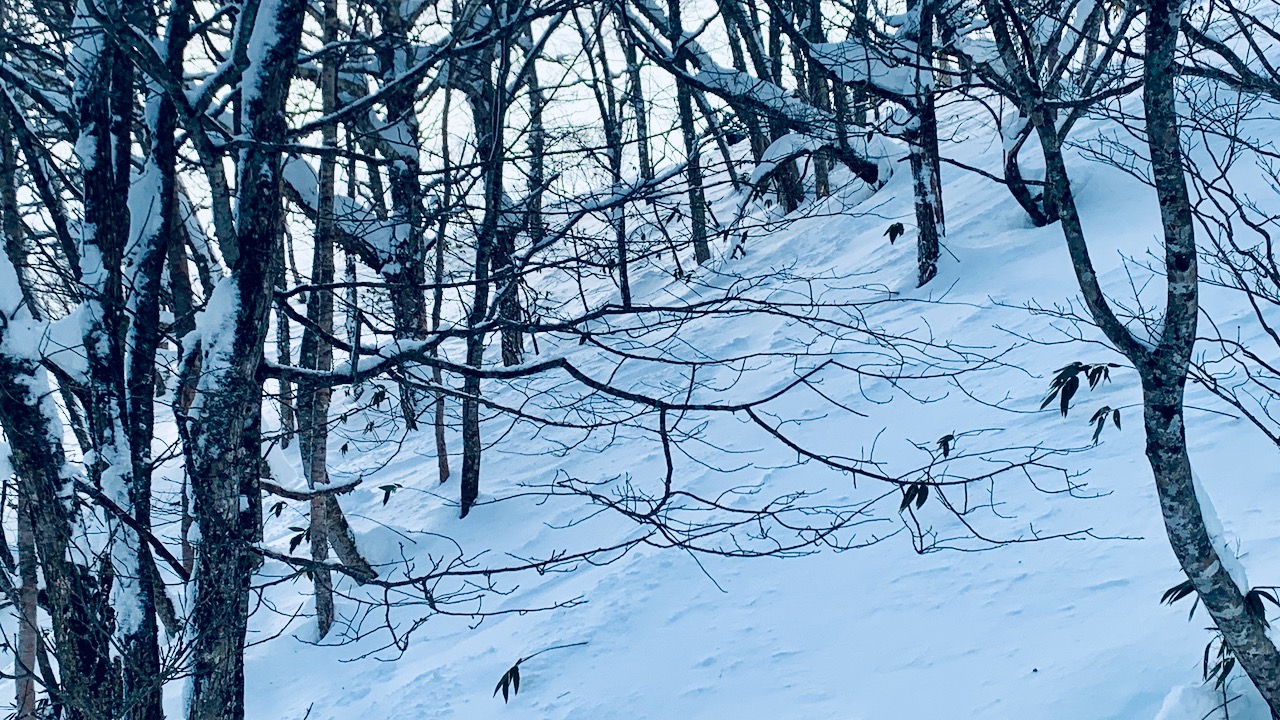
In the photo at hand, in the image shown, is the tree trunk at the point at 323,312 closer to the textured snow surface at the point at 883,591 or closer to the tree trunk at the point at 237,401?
the textured snow surface at the point at 883,591

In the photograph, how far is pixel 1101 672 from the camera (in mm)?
4039

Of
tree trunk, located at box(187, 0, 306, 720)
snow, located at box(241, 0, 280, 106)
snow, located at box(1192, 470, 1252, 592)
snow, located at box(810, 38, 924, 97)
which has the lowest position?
snow, located at box(1192, 470, 1252, 592)

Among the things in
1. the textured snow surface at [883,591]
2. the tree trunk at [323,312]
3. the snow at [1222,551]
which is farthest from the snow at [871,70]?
the snow at [1222,551]

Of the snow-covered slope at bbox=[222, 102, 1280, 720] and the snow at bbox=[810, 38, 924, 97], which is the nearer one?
the snow-covered slope at bbox=[222, 102, 1280, 720]

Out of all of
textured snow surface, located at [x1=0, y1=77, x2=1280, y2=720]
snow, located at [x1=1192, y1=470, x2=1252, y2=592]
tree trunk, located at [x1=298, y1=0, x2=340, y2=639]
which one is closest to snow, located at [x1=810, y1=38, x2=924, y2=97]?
textured snow surface, located at [x1=0, y1=77, x2=1280, y2=720]

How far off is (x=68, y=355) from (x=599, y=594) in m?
4.13

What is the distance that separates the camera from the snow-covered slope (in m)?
4.30

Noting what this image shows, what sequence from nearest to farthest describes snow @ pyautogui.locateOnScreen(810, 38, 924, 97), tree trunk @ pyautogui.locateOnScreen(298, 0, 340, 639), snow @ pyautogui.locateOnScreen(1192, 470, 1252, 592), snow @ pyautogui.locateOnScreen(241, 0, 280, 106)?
snow @ pyautogui.locateOnScreen(1192, 470, 1252, 592), snow @ pyautogui.locateOnScreen(241, 0, 280, 106), tree trunk @ pyautogui.locateOnScreen(298, 0, 340, 639), snow @ pyautogui.locateOnScreen(810, 38, 924, 97)

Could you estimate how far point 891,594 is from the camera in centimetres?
537

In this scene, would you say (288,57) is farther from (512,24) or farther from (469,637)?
(469,637)

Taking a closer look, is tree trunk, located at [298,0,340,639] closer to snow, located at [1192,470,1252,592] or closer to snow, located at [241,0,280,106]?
snow, located at [241,0,280,106]

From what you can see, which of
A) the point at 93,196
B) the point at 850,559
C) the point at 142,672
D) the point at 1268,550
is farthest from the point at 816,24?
the point at 142,672

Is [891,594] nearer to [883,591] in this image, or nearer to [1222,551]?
[883,591]

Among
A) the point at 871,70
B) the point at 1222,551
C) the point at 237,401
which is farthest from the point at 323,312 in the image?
the point at 1222,551
